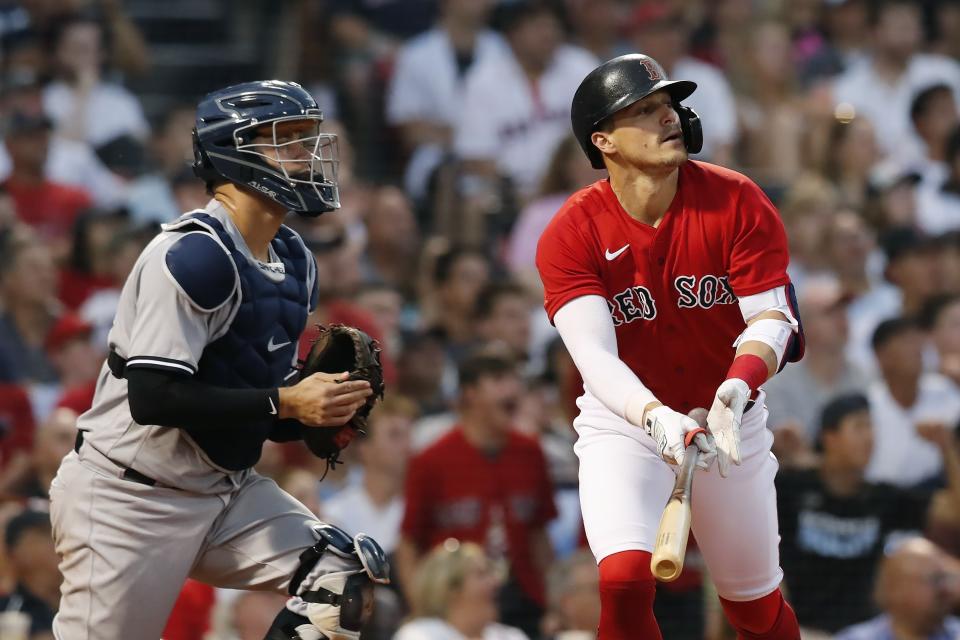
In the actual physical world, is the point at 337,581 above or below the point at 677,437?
below

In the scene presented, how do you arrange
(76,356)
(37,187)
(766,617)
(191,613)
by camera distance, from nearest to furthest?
(766,617), (191,613), (76,356), (37,187)

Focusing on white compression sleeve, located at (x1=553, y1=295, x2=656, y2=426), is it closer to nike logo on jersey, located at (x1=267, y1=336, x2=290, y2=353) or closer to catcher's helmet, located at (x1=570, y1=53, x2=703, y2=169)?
catcher's helmet, located at (x1=570, y1=53, x2=703, y2=169)

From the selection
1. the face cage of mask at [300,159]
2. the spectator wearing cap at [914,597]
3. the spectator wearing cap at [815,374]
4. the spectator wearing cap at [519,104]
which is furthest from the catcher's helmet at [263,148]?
the spectator wearing cap at [519,104]

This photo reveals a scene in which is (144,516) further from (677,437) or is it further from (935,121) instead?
(935,121)

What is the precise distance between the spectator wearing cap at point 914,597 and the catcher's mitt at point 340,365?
303 centimetres

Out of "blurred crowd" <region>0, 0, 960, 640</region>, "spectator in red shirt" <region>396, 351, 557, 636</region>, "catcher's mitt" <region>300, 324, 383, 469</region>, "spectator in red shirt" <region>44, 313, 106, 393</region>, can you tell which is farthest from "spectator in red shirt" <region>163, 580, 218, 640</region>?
"catcher's mitt" <region>300, 324, 383, 469</region>

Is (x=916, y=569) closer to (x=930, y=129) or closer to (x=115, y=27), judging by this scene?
(x=930, y=129)

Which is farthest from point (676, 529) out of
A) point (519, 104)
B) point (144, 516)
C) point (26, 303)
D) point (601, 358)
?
point (519, 104)

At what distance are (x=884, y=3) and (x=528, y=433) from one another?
4.90m

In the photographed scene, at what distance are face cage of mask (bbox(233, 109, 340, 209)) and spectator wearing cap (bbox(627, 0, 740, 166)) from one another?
561cm

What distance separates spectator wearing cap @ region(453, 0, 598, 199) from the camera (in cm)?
934

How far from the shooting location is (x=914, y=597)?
634cm

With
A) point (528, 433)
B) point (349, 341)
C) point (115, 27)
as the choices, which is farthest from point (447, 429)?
point (115, 27)

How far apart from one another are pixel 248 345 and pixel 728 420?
1.21 metres
